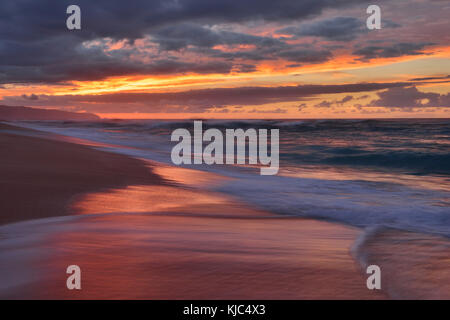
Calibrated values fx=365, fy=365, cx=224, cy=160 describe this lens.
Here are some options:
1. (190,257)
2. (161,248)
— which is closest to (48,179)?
(161,248)

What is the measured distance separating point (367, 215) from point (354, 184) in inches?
119

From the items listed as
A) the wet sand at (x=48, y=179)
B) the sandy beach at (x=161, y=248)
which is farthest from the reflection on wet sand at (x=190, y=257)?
the wet sand at (x=48, y=179)

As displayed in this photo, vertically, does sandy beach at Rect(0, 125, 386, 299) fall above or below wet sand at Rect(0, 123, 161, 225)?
below

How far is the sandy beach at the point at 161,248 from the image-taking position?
7.22ft

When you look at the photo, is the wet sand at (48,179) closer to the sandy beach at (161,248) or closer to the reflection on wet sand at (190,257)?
the sandy beach at (161,248)

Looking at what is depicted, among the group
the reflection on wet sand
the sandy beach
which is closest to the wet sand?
the sandy beach

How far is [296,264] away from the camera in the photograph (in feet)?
8.80

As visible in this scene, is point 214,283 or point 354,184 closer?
point 214,283

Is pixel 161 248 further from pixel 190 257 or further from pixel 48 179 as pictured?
pixel 48 179

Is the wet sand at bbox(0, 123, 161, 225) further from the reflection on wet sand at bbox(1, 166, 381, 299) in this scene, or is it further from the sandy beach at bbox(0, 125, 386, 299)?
the reflection on wet sand at bbox(1, 166, 381, 299)

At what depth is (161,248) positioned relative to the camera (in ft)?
9.39

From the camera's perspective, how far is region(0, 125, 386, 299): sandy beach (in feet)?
7.22
